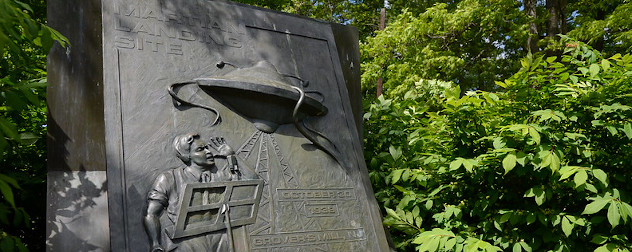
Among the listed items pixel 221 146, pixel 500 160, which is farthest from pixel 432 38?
pixel 221 146

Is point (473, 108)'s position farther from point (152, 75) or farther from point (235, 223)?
point (152, 75)

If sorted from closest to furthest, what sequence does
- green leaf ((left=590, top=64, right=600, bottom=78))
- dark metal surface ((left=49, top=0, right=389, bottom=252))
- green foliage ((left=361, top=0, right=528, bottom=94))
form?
dark metal surface ((left=49, top=0, right=389, bottom=252)) < green leaf ((left=590, top=64, right=600, bottom=78)) < green foliage ((left=361, top=0, right=528, bottom=94))

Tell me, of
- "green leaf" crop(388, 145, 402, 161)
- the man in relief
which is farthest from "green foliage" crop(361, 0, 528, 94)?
the man in relief

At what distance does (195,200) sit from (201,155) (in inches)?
12.1

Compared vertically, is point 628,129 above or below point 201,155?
below

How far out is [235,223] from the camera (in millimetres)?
3498

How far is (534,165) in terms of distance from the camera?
3.75 m

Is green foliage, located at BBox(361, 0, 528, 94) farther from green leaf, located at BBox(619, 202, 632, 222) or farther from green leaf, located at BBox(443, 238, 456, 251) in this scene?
green leaf, located at BBox(619, 202, 632, 222)

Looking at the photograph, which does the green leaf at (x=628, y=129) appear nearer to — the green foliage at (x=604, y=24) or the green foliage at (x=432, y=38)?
the green foliage at (x=604, y=24)

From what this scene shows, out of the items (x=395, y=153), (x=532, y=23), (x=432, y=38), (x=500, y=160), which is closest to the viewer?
(x=500, y=160)

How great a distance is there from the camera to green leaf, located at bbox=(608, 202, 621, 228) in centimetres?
341

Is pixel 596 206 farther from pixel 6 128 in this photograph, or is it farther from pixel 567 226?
pixel 6 128

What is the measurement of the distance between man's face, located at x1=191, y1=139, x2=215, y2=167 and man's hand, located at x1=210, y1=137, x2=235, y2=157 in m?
0.09

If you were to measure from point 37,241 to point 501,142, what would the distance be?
3.94 meters
